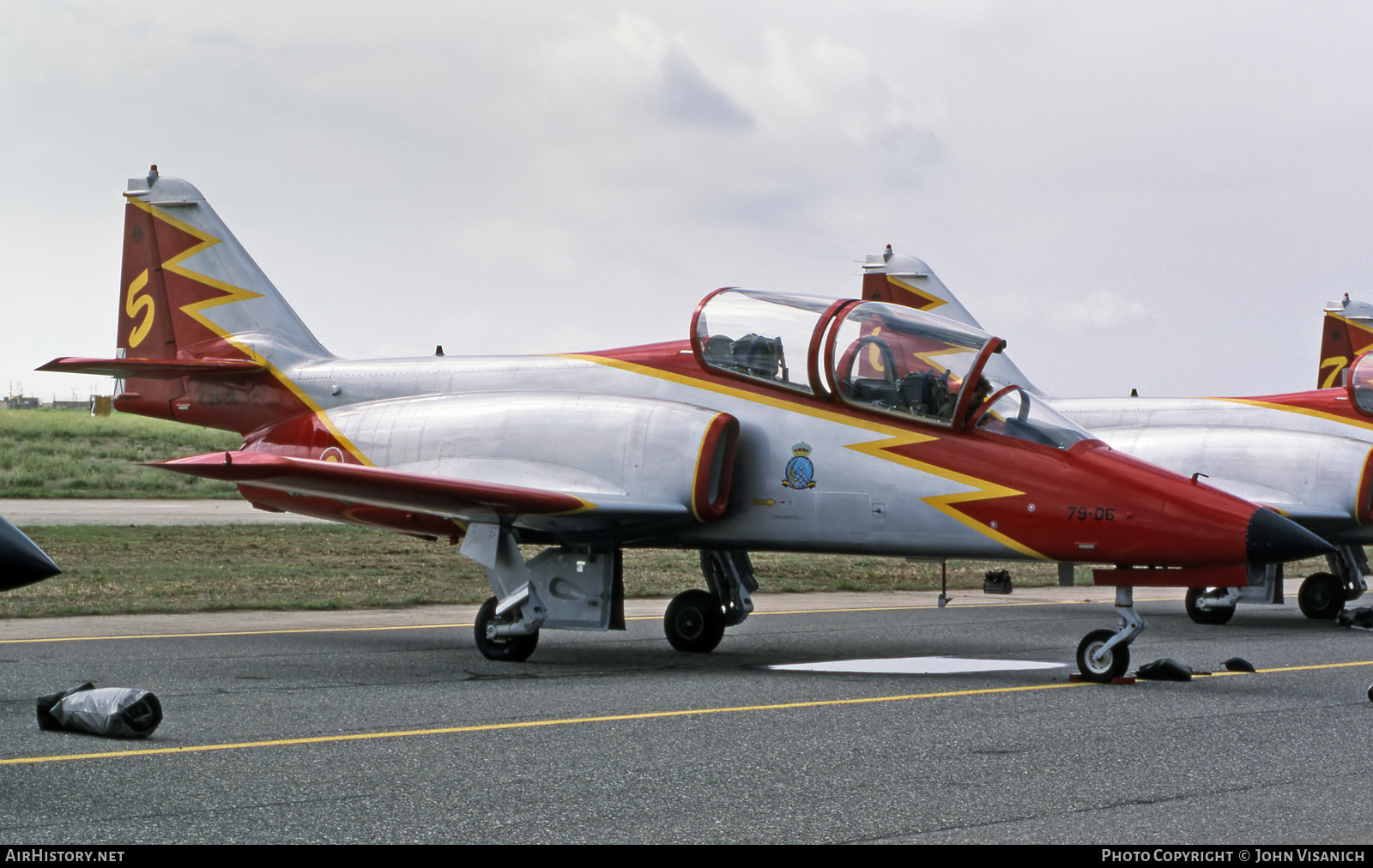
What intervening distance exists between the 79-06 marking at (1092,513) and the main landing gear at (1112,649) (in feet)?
1.72

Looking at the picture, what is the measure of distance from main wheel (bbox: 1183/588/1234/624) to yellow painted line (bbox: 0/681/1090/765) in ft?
23.3

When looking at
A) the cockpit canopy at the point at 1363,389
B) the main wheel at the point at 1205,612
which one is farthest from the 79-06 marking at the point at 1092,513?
the cockpit canopy at the point at 1363,389

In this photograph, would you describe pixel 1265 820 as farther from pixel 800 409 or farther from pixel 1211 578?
pixel 800 409

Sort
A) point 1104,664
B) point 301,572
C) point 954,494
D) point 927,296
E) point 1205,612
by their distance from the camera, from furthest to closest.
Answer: point 927,296
point 301,572
point 1205,612
point 954,494
point 1104,664

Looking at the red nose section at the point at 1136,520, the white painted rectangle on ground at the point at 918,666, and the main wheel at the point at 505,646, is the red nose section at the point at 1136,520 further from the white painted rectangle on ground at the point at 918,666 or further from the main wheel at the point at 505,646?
the main wheel at the point at 505,646

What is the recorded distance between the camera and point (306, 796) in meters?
5.98

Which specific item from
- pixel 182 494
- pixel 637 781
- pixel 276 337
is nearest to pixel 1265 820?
pixel 637 781

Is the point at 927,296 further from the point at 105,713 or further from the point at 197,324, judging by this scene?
the point at 105,713

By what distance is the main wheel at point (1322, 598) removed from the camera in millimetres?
16906

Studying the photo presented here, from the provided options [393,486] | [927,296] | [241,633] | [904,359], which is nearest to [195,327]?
[241,633]

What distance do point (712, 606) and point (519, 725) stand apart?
4656mm

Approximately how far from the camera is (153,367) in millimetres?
14461

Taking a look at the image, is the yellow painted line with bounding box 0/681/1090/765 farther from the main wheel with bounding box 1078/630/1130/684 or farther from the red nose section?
the red nose section

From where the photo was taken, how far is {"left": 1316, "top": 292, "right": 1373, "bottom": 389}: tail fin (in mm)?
27875
